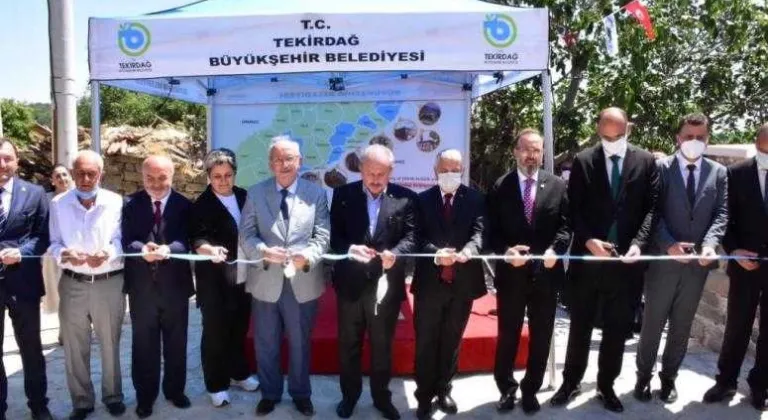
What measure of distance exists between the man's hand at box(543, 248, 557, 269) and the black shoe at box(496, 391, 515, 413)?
2.91 ft

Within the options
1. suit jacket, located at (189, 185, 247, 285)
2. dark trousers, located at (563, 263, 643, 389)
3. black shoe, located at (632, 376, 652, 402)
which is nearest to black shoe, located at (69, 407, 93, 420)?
suit jacket, located at (189, 185, 247, 285)

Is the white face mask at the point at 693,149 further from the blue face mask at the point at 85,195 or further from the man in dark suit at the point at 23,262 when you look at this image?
the man in dark suit at the point at 23,262

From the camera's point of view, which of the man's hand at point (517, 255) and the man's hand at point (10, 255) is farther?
the man's hand at point (517, 255)

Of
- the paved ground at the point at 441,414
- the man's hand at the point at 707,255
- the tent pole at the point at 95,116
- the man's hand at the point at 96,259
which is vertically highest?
the tent pole at the point at 95,116

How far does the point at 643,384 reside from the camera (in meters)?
4.07

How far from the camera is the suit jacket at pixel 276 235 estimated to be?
361cm

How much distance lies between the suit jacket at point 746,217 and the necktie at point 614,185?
799 millimetres

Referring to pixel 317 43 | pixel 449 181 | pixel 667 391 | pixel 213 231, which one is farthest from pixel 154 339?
pixel 667 391

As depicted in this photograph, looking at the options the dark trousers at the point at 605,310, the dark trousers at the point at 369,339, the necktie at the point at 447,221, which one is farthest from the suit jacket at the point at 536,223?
the dark trousers at the point at 369,339

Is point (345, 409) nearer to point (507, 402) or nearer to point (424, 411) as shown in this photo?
point (424, 411)

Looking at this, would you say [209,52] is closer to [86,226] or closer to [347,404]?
[86,226]

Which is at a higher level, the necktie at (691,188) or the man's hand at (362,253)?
the necktie at (691,188)

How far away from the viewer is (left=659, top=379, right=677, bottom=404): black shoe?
405 centimetres

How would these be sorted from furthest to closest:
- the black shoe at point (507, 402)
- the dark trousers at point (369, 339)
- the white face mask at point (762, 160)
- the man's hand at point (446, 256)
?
the black shoe at point (507, 402)
the white face mask at point (762, 160)
the dark trousers at point (369, 339)
the man's hand at point (446, 256)
